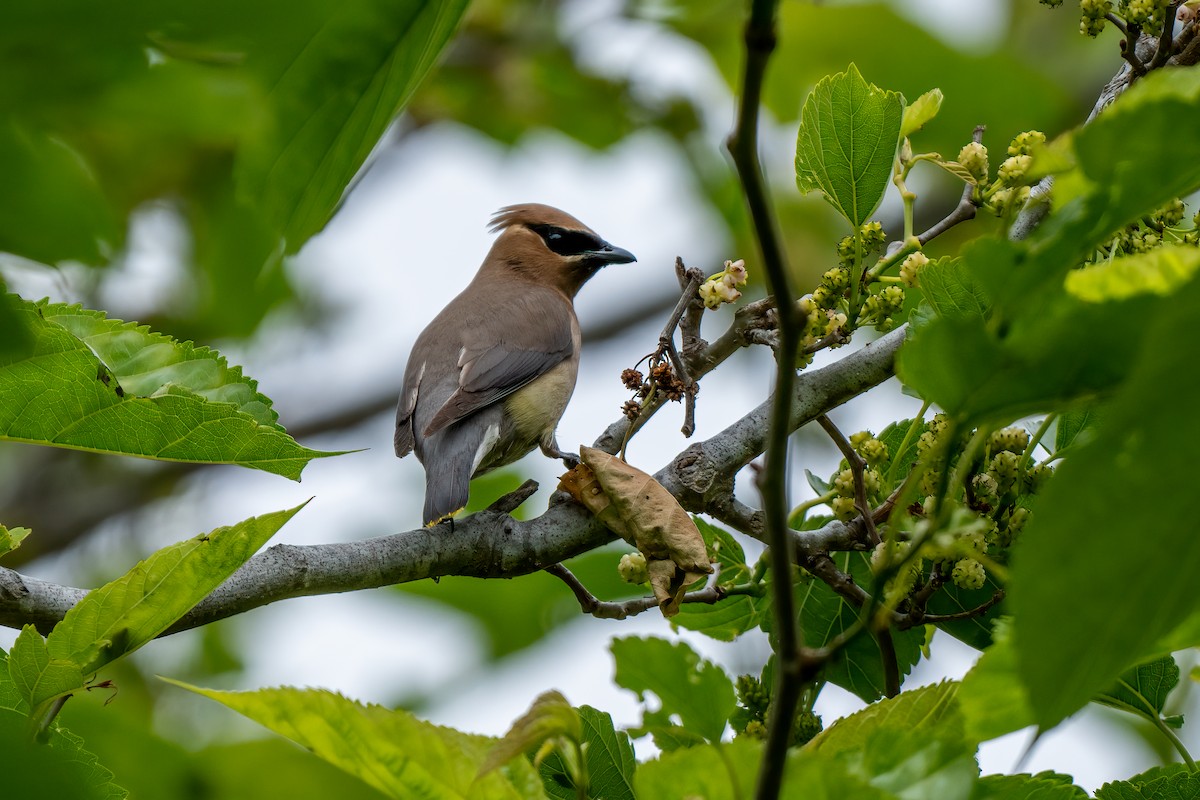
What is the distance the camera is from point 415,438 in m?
5.55

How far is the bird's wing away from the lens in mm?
5406

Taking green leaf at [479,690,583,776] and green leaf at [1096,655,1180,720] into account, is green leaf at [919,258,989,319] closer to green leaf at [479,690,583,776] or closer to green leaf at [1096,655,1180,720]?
green leaf at [1096,655,1180,720]

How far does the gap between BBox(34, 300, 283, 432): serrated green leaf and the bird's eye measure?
4.78 metres

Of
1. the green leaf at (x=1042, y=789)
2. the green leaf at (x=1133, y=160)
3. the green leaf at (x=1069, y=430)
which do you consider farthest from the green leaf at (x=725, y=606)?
the green leaf at (x=1133, y=160)

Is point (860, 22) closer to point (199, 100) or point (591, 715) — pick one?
point (591, 715)

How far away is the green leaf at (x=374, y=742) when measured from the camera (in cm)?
166

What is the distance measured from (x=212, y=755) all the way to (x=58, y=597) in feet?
2.99

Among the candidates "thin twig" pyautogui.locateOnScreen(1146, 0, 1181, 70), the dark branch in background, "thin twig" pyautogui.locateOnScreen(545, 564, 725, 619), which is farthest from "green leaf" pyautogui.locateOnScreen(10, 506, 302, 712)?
"thin twig" pyautogui.locateOnScreen(1146, 0, 1181, 70)

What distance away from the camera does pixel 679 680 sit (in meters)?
1.66

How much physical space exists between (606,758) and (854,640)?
31.1 inches

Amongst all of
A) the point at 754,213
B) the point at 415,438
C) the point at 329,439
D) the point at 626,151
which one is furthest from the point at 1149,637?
the point at 329,439

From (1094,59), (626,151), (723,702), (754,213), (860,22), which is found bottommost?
(723,702)

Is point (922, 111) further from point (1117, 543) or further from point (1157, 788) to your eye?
point (1117, 543)

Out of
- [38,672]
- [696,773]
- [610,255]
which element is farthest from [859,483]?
[610,255]
